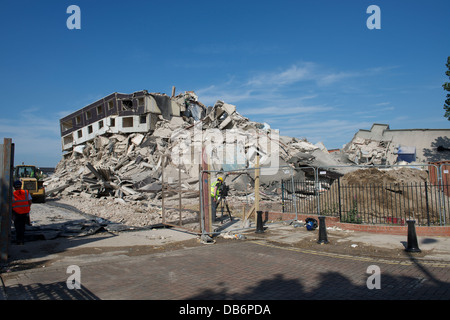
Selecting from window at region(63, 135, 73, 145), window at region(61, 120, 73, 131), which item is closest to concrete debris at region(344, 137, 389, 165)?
window at region(63, 135, 73, 145)

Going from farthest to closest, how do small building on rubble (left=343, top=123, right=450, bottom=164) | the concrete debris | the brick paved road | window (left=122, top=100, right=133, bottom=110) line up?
window (left=122, top=100, right=133, bottom=110) < small building on rubble (left=343, top=123, right=450, bottom=164) < the concrete debris < the brick paved road

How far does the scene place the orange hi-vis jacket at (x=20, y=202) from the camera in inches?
338

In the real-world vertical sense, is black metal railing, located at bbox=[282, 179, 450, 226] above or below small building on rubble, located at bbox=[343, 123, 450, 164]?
below

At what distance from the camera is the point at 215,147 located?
26.7 metres

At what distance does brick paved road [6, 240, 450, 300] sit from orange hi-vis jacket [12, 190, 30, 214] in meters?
2.68

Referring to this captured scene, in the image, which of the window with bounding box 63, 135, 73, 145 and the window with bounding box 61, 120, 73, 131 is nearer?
the window with bounding box 63, 135, 73, 145

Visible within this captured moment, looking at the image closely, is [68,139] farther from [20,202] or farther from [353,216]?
[353,216]

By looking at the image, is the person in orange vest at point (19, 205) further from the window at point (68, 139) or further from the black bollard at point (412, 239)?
the window at point (68, 139)

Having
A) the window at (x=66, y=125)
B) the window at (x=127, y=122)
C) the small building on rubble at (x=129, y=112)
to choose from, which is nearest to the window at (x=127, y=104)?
the small building on rubble at (x=129, y=112)

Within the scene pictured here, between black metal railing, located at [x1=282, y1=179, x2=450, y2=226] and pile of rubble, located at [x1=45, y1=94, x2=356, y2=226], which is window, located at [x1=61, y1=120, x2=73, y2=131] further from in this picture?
black metal railing, located at [x1=282, y1=179, x2=450, y2=226]

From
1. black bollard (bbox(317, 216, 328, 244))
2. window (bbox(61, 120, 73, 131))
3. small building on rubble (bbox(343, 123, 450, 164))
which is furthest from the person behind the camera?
window (bbox(61, 120, 73, 131))

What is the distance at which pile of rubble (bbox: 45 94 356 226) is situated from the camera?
18.2 metres
